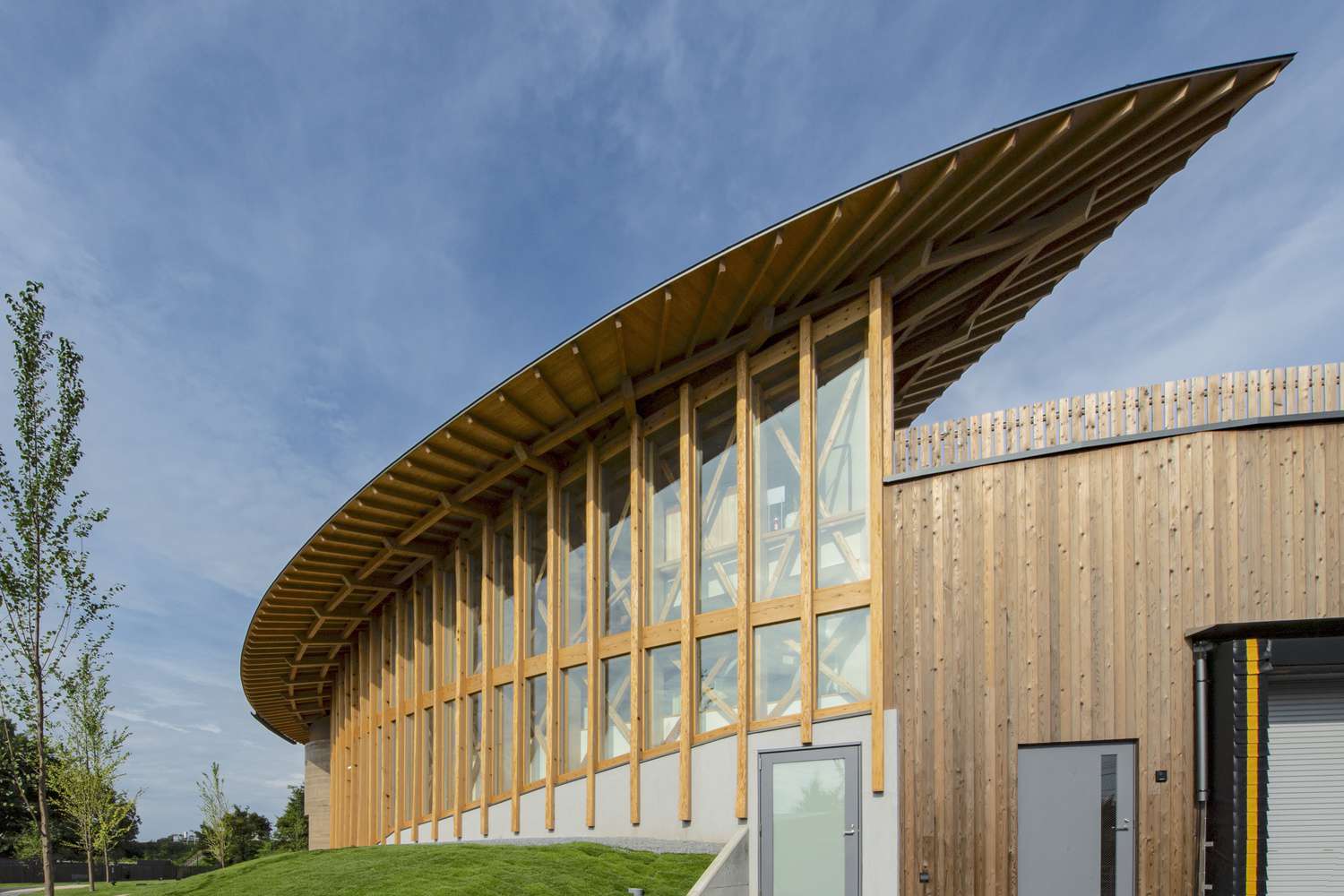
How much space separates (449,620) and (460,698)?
193 centimetres

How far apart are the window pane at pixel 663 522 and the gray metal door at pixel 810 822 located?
2920 mm

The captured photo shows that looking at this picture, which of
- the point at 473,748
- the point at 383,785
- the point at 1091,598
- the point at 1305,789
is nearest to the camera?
the point at 1305,789

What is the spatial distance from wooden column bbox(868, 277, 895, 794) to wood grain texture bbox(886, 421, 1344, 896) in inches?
8.4

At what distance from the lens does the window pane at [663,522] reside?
14633 millimetres

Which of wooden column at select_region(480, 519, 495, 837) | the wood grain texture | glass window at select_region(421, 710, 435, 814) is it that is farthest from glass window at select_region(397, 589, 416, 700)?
the wood grain texture

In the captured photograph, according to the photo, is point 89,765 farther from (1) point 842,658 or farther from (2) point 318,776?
(1) point 842,658

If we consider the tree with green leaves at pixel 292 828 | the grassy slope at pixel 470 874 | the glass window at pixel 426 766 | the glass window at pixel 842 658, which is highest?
the glass window at pixel 842 658

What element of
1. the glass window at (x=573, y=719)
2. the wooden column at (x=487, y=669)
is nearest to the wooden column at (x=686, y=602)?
the glass window at (x=573, y=719)

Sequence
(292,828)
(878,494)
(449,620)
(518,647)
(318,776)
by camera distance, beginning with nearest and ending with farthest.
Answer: (878,494), (518,647), (449,620), (318,776), (292,828)

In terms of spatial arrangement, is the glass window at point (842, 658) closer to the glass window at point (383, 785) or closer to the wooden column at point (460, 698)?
the wooden column at point (460, 698)

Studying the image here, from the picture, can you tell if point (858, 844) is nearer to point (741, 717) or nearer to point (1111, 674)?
point (741, 717)

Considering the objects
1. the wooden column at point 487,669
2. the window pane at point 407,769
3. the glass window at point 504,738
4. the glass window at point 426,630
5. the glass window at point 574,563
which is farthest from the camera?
the window pane at point 407,769

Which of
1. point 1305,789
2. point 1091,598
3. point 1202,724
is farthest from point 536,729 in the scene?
point 1305,789

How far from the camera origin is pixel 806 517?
12812 mm
